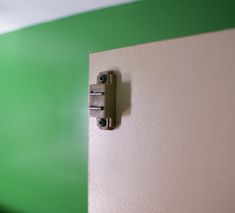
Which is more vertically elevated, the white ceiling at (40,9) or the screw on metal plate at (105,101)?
the white ceiling at (40,9)

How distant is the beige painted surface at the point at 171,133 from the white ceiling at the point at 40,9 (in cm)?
47

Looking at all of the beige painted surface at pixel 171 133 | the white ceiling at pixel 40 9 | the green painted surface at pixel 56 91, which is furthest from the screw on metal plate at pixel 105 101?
the white ceiling at pixel 40 9

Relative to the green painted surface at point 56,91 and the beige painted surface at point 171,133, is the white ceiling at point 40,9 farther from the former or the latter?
the beige painted surface at point 171,133

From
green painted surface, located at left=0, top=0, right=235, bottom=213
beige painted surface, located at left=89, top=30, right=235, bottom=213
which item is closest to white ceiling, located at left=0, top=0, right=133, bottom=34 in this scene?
green painted surface, located at left=0, top=0, right=235, bottom=213

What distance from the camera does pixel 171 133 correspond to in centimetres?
69

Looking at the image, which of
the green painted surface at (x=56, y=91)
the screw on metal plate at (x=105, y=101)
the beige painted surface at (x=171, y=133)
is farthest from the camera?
the green painted surface at (x=56, y=91)

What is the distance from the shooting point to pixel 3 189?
62.5 inches

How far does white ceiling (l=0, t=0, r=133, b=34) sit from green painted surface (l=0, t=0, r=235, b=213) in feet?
0.14

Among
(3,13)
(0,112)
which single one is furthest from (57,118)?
(3,13)

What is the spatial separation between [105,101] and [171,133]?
238mm

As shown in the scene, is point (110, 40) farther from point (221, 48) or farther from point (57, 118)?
point (221, 48)

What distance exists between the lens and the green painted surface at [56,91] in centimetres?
110

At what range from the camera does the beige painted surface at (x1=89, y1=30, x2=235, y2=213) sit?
61 cm

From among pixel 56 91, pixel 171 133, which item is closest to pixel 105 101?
pixel 171 133
